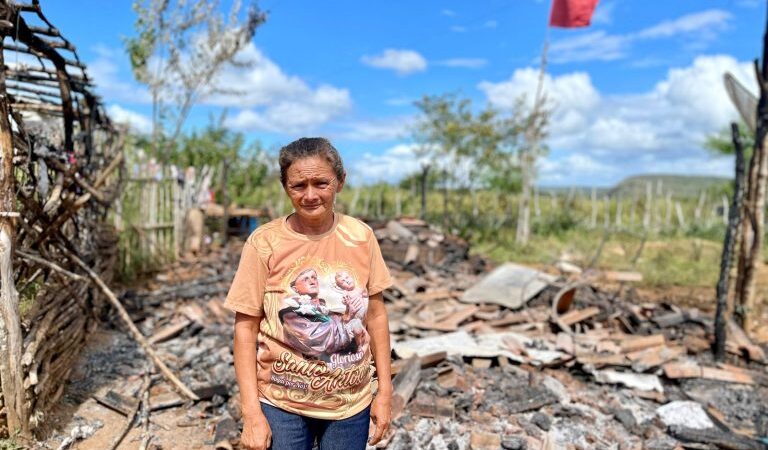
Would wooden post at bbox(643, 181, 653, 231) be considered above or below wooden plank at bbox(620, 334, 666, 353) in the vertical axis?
above

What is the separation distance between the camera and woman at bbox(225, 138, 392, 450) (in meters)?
1.84

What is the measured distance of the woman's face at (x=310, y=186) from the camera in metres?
1.84

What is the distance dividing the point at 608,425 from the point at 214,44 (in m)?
12.7

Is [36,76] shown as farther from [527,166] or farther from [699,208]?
[699,208]

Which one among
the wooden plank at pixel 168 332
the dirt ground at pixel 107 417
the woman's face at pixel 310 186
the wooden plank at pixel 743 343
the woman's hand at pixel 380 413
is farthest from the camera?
the wooden plank at pixel 743 343

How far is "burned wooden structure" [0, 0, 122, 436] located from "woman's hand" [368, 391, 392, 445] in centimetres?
233

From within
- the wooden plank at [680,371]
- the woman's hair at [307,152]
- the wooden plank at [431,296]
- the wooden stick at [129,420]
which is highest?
the woman's hair at [307,152]

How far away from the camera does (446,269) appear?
10.3 meters

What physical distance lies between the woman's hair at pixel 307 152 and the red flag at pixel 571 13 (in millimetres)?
10057

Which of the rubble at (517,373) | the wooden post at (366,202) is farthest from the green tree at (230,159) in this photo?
the rubble at (517,373)

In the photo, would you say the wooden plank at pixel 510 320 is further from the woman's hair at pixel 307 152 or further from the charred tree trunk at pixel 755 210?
the woman's hair at pixel 307 152

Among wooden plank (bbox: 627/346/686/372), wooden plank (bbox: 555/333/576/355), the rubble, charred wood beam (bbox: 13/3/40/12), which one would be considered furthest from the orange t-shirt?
wooden plank (bbox: 627/346/686/372)

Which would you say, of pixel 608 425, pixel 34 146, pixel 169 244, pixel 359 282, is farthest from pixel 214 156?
pixel 359 282

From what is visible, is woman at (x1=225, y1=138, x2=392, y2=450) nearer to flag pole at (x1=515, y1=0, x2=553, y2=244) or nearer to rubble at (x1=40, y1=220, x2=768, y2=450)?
rubble at (x1=40, y1=220, x2=768, y2=450)
